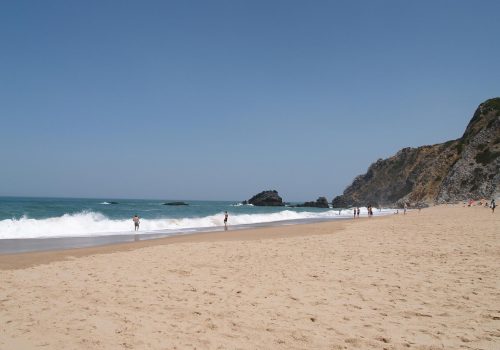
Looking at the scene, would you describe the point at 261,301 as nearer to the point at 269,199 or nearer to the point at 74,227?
the point at 74,227

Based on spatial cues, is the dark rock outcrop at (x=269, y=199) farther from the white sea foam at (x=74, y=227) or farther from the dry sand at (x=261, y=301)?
the dry sand at (x=261, y=301)

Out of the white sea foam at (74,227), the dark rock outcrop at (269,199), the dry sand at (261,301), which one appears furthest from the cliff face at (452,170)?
the dry sand at (261,301)

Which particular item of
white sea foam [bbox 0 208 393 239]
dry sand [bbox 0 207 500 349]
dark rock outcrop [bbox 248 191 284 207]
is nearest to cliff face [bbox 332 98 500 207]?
dark rock outcrop [bbox 248 191 284 207]

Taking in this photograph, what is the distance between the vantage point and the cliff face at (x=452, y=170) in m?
58.6

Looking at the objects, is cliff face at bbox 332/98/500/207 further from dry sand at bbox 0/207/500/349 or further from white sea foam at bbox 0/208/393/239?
dry sand at bbox 0/207/500/349

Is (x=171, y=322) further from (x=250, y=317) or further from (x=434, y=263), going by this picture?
(x=434, y=263)

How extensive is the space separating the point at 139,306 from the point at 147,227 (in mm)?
27615

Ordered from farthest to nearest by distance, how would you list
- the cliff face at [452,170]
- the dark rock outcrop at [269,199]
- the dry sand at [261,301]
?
the dark rock outcrop at [269,199] → the cliff face at [452,170] → the dry sand at [261,301]

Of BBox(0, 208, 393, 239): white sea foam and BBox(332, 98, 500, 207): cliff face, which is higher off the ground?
BBox(332, 98, 500, 207): cliff face

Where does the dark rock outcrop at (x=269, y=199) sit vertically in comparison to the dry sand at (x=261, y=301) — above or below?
above

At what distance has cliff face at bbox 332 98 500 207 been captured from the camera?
192ft

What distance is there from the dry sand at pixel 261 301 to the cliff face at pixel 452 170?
2063 inches

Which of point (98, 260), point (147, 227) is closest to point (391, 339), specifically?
point (98, 260)

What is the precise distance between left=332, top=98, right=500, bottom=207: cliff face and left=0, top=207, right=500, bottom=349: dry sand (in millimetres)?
52409
